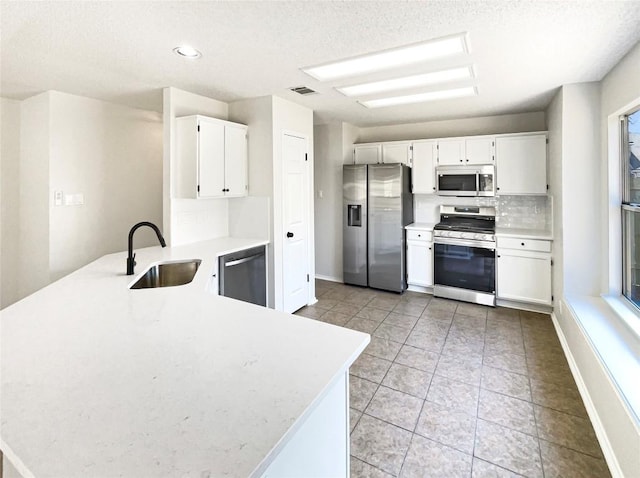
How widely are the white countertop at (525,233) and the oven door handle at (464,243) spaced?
0.15 m

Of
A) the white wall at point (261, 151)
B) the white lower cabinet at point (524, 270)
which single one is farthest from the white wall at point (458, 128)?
the white wall at point (261, 151)

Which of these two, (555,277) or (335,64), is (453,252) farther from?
(335,64)

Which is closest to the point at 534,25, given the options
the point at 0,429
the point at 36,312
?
the point at 0,429

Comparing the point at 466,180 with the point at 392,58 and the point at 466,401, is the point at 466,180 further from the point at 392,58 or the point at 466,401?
the point at 466,401

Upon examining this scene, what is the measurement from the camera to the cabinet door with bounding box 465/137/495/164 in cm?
439

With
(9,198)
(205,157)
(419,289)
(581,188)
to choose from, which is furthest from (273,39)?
(419,289)

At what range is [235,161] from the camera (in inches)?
142

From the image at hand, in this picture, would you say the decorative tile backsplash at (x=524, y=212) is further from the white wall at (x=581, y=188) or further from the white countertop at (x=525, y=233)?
the white wall at (x=581, y=188)

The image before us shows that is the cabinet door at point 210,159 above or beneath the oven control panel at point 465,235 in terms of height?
above

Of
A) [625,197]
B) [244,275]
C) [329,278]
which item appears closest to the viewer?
[625,197]

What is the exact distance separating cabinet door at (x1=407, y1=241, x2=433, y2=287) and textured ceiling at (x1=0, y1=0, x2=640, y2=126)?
210 centimetres

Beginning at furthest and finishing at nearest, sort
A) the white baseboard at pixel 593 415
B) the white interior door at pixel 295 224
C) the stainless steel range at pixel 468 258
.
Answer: the stainless steel range at pixel 468 258, the white interior door at pixel 295 224, the white baseboard at pixel 593 415

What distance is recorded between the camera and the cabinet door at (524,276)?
390cm

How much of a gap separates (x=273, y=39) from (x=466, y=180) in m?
3.27
